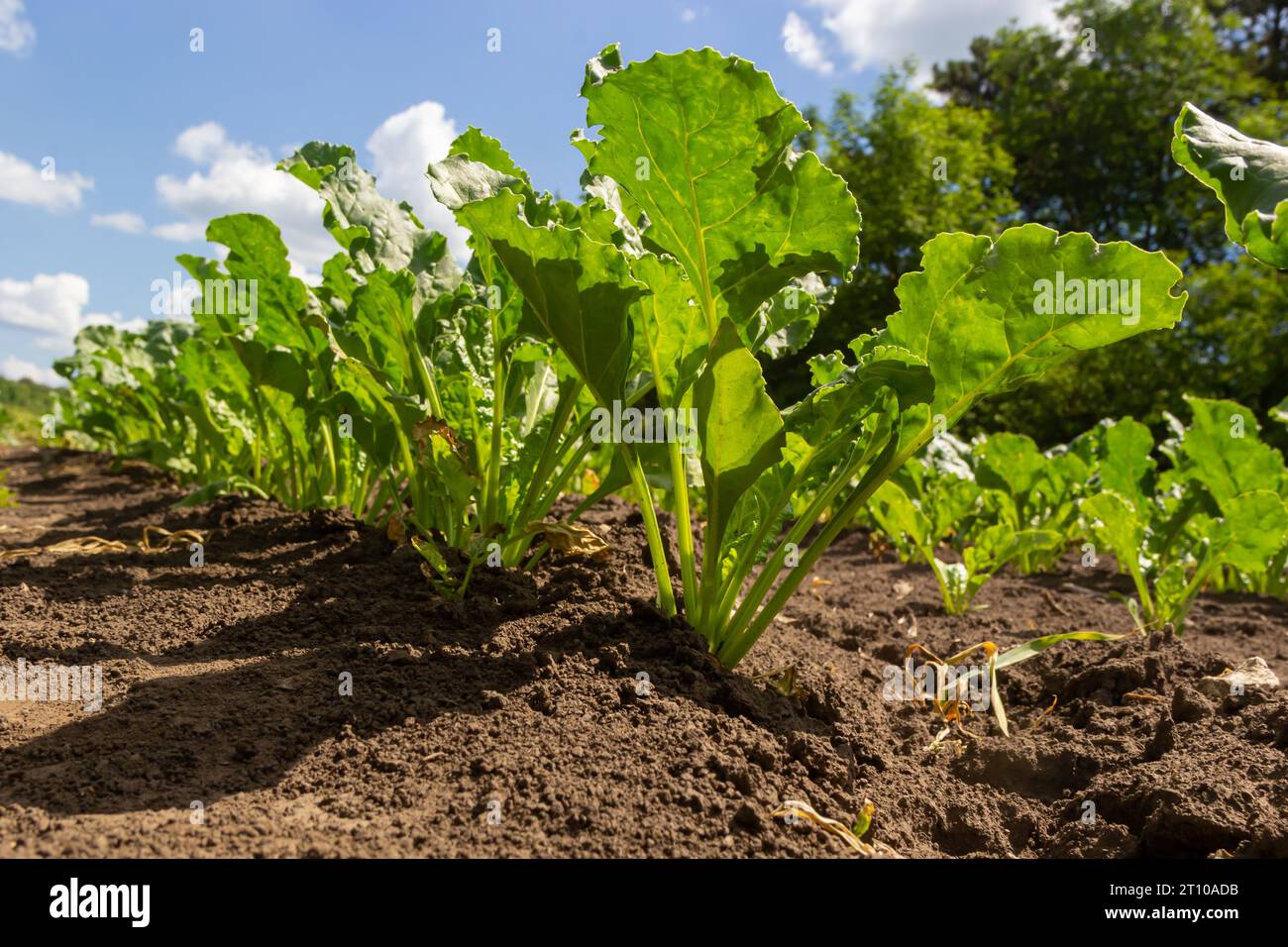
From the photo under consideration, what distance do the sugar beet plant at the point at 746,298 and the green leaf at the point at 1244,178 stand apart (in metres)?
0.22

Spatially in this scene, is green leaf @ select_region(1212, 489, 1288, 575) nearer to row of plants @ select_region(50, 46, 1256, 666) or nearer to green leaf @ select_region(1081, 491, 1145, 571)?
green leaf @ select_region(1081, 491, 1145, 571)

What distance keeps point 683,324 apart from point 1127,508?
1.92 meters

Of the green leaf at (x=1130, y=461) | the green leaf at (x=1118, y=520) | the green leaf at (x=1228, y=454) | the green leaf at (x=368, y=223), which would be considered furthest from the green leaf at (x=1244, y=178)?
the green leaf at (x=1130, y=461)

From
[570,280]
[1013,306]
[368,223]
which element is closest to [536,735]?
[570,280]

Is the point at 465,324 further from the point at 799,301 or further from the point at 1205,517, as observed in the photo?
the point at 1205,517

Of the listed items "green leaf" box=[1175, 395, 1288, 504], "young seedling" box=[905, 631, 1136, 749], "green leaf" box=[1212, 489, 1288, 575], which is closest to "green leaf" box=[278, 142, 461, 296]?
"young seedling" box=[905, 631, 1136, 749]

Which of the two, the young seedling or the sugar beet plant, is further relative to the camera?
the young seedling

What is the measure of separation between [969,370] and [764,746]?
0.91 meters

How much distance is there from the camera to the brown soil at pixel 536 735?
1.30m

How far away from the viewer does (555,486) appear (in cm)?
249

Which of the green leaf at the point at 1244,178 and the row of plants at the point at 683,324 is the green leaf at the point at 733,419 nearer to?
the row of plants at the point at 683,324

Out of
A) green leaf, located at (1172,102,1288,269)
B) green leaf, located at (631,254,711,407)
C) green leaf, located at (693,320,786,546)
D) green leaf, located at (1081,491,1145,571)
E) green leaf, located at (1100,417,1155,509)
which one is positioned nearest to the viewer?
green leaf, located at (1172,102,1288,269)

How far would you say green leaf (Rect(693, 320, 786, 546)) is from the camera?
1635 millimetres
